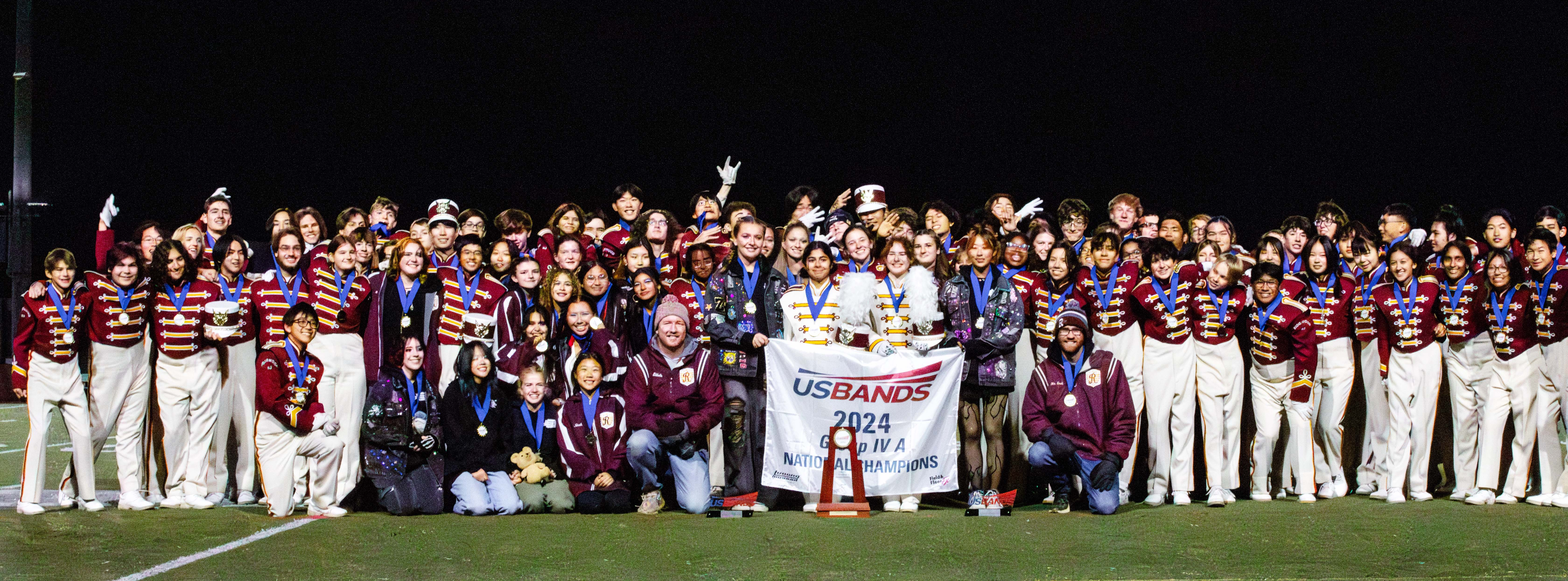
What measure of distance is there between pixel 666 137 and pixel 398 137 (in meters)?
3.01

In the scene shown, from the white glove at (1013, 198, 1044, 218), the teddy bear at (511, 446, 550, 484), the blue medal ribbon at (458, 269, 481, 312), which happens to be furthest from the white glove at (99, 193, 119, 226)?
the white glove at (1013, 198, 1044, 218)

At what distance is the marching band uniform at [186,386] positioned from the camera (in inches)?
292

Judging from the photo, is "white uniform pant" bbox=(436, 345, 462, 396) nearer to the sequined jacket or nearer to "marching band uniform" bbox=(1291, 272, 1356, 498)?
the sequined jacket

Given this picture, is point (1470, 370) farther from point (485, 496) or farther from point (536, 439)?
point (485, 496)

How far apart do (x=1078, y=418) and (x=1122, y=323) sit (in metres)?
0.86

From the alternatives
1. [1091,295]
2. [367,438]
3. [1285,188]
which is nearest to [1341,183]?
[1285,188]

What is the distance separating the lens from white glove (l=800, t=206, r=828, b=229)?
824cm

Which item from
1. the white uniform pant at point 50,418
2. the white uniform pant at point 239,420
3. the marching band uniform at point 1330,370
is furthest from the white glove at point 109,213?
the marching band uniform at point 1330,370

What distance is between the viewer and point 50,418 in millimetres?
7309

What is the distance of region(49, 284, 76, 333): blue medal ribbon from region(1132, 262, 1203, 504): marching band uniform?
20.4ft

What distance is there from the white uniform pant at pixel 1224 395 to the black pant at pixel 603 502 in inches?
137

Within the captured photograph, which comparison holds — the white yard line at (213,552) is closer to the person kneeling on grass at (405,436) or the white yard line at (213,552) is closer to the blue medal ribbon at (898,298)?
the person kneeling on grass at (405,436)

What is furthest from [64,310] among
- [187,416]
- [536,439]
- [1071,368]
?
[1071,368]

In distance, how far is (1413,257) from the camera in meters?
7.73
